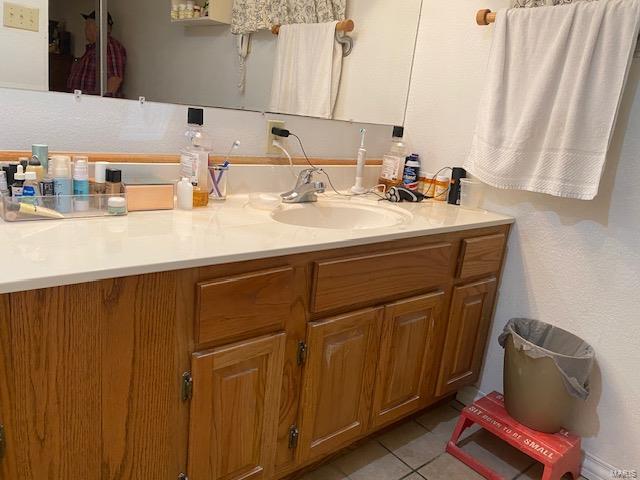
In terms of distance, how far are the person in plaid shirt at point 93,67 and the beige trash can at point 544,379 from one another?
1.46 m

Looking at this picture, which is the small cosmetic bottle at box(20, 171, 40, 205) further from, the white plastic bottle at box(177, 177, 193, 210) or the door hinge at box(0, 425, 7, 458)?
the door hinge at box(0, 425, 7, 458)

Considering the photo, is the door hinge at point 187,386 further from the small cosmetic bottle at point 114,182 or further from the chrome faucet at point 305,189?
the chrome faucet at point 305,189

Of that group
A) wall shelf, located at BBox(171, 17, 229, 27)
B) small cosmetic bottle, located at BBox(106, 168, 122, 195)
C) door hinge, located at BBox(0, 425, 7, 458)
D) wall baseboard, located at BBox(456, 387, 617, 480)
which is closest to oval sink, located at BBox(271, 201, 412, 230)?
small cosmetic bottle, located at BBox(106, 168, 122, 195)

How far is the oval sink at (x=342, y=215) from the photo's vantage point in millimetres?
1626

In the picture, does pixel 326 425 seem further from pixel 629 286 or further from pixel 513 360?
pixel 629 286

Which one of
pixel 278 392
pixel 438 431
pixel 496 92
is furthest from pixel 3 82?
pixel 438 431

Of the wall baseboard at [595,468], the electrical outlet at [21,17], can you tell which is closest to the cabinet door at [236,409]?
the electrical outlet at [21,17]

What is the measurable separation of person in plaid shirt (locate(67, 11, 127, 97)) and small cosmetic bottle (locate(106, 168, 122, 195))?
0.25 meters

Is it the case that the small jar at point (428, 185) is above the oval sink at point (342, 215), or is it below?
above

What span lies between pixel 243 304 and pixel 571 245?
1196 millimetres

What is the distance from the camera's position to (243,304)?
3.63 ft

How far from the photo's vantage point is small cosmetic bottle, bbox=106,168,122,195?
1.25m

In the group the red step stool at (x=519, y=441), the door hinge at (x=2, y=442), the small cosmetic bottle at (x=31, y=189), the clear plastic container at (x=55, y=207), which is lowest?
the red step stool at (x=519, y=441)

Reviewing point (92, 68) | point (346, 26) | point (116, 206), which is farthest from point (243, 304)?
point (346, 26)
